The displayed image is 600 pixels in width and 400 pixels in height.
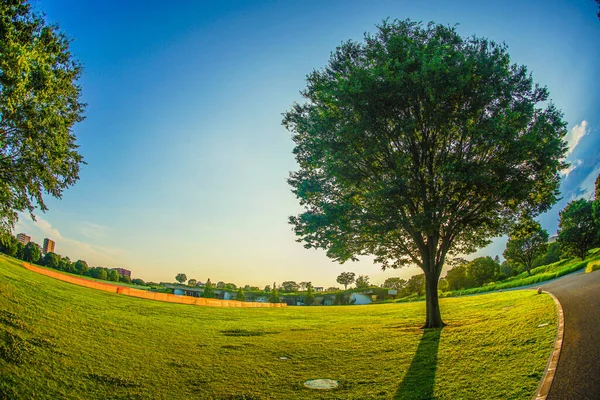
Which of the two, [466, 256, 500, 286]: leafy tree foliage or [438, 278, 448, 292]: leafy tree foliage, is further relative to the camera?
[438, 278, 448, 292]: leafy tree foliage

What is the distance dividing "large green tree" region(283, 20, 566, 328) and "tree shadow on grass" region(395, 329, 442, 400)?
5.24m

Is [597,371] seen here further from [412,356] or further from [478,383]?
[412,356]

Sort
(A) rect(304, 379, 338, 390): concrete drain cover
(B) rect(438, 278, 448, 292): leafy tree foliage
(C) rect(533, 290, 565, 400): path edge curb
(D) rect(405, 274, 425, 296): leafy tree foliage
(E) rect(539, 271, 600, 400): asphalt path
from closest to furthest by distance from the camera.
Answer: (E) rect(539, 271, 600, 400): asphalt path, (C) rect(533, 290, 565, 400): path edge curb, (A) rect(304, 379, 338, 390): concrete drain cover, (B) rect(438, 278, 448, 292): leafy tree foliage, (D) rect(405, 274, 425, 296): leafy tree foliage

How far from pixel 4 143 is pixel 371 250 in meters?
21.7

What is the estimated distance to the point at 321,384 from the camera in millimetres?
8367

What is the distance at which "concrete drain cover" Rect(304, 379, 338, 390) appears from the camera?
8.10 metres

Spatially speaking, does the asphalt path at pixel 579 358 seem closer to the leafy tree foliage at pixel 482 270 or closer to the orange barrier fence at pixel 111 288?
the orange barrier fence at pixel 111 288

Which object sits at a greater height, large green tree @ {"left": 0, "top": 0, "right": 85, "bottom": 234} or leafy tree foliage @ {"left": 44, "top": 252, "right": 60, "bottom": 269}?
large green tree @ {"left": 0, "top": 0, "right": 85, "bottom": 234}

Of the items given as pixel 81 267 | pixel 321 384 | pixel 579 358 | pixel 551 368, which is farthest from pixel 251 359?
pixel 81 267

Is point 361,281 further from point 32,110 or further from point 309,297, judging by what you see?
point 32,110

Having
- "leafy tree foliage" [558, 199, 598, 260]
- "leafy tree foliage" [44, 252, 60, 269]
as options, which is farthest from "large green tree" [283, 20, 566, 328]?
"leafy tree foliage" [44, 252, 60, 269]

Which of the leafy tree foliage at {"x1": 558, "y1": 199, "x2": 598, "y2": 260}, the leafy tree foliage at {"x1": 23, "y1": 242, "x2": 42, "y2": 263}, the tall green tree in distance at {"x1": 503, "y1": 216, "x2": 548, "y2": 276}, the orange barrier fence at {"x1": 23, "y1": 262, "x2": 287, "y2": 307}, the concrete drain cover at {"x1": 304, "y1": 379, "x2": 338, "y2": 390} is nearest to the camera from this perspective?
the concrete drain cover at {"x1": 304, "y1": 379, "x2": 338, "y2": 390}

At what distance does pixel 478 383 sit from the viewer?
7500mm

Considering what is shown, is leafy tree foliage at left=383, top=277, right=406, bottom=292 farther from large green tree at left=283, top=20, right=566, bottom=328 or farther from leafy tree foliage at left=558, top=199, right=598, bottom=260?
large green tree at left=283, top=20, right=566, bottom=328
